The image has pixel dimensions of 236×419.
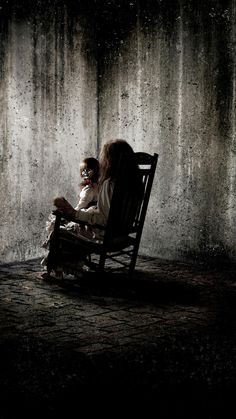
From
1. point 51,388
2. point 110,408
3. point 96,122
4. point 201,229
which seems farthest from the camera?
point 96,122

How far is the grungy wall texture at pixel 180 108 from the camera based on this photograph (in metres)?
7.61

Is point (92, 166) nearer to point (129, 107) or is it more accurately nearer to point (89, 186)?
point (89, 186)

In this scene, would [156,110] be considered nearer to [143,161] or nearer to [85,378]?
[143,161]

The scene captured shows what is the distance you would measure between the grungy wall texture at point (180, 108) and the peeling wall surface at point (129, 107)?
1cm

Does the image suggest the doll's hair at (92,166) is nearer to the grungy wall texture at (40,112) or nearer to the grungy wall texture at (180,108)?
the grungy wall texture at (40,112)

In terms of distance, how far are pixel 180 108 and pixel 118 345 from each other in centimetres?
435

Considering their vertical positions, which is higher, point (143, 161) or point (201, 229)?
point (143, 161)

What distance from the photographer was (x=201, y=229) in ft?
25.9

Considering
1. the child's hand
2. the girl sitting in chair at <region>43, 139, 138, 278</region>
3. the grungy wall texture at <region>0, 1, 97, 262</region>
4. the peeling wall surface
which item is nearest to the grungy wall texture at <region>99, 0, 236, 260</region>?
the peeling wall surface

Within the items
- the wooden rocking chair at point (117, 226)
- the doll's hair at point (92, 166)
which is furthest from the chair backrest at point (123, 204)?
the doll's hair at point (92, 166)

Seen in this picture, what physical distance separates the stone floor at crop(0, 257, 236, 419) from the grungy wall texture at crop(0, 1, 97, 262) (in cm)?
119

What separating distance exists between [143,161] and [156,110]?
2.05 m

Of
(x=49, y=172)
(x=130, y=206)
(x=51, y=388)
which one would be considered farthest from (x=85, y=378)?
(x=49, y=172)

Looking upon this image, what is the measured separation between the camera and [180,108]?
26.2 ft
